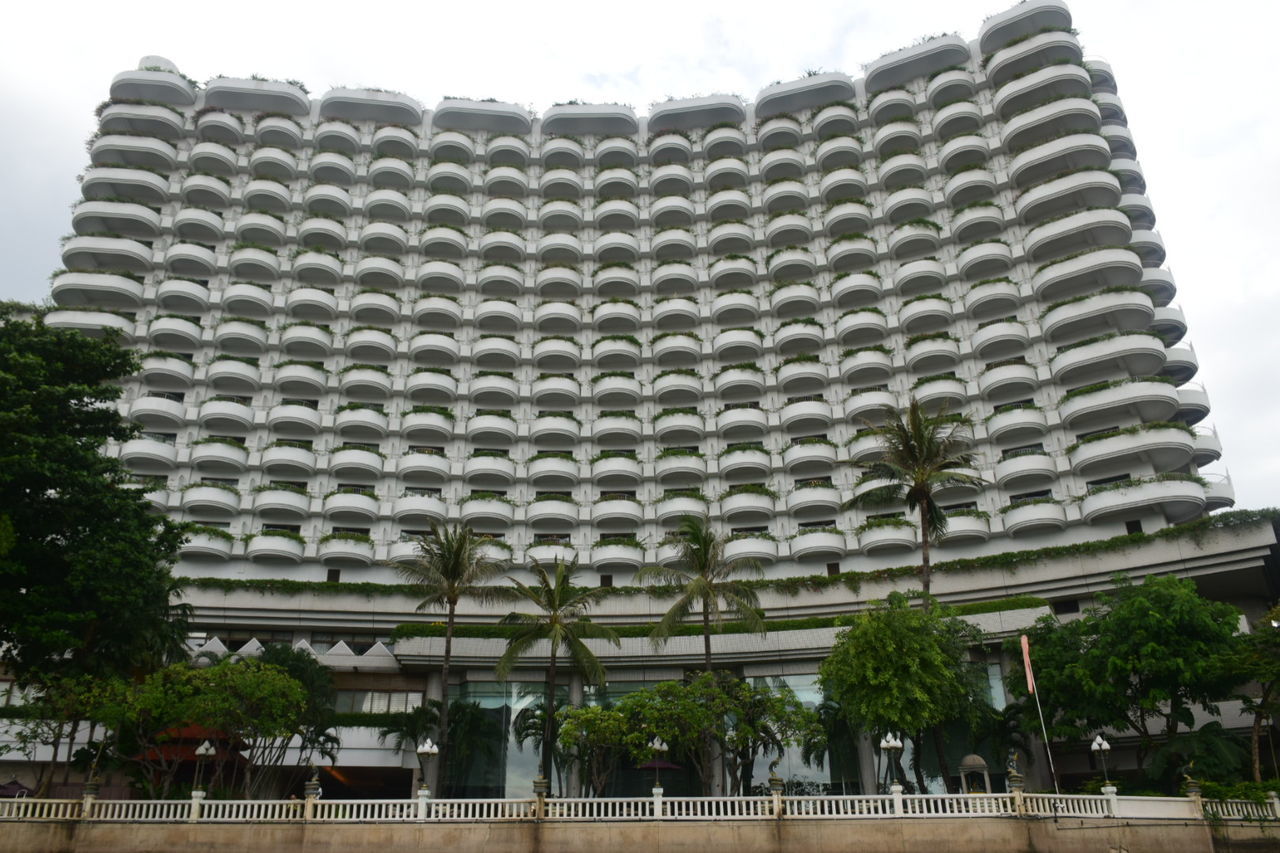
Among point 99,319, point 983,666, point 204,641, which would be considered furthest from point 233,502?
point 983,666

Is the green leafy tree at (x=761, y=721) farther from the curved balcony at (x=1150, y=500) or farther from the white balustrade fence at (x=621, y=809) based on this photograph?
the curved balcony at (x=1150, y=500)

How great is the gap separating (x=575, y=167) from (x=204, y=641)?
45826mm

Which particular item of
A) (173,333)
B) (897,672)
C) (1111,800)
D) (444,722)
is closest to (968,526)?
(897,672)

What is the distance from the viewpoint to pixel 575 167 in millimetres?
77562

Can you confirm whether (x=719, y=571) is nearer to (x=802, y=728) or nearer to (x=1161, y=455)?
(x=802, y=728)

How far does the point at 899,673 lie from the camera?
1414 inches

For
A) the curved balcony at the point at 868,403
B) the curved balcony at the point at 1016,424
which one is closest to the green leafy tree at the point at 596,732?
the curved balcony at the point at 868,403

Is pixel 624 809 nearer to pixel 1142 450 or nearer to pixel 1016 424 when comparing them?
pixel 1142 450

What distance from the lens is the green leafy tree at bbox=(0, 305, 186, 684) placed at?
33.5 metres

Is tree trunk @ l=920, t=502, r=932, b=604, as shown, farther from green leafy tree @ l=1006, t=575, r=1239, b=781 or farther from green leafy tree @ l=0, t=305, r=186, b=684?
green leafy tree @ l=0, t=305, r=186, b=684

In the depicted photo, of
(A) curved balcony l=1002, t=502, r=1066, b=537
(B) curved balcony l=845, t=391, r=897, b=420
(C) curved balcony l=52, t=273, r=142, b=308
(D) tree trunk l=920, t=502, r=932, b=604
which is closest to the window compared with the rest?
(D) tree trunk l=920, t=502, r=932, b=604

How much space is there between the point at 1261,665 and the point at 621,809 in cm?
2376

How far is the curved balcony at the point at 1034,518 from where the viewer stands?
2130 inches

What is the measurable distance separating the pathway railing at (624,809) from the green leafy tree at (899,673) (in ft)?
17.2
